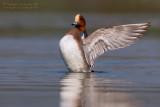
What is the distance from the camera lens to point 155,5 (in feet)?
72.2

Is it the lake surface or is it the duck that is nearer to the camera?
the lake surface

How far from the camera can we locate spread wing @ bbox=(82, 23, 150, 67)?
29.1 ft

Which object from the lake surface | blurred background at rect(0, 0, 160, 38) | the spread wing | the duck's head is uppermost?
the duck's head

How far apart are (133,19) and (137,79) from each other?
36.9ft

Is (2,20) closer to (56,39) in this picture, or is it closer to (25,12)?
(25,12)

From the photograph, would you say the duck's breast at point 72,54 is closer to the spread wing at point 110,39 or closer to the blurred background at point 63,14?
the spread wing at point 110,39

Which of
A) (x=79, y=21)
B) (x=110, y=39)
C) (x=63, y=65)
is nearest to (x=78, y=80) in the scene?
(x=110, y=39)

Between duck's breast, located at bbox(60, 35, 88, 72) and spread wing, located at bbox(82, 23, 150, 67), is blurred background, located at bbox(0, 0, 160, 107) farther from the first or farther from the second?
spread wing, located at bbox(82, 23, 150, 67)

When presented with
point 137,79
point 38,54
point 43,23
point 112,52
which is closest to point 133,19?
point 43,23

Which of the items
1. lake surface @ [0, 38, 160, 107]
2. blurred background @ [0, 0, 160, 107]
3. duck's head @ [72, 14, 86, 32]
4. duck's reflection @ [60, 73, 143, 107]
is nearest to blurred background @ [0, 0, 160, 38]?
blurred background @ [0, 0, 160, 107]

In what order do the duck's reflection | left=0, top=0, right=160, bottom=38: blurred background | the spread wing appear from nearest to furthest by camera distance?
1. the duck's reflection
2. the spread wing
3. left=0, top=0, right=160, bottom=38: blurred background

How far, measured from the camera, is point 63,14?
20625 millimetres

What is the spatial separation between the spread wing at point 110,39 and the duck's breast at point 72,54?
127 millimetres

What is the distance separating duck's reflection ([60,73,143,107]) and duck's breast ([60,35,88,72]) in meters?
0.71
